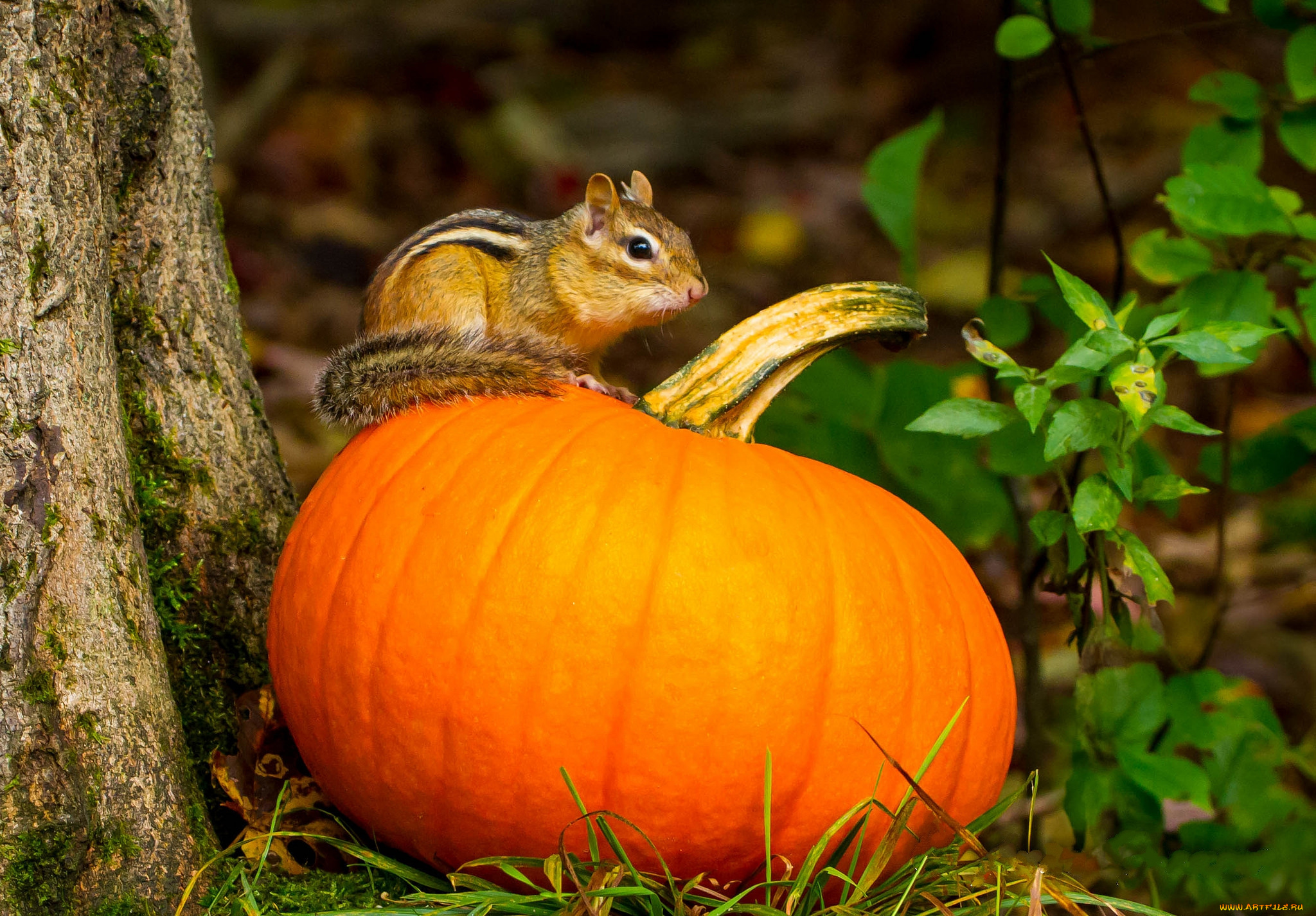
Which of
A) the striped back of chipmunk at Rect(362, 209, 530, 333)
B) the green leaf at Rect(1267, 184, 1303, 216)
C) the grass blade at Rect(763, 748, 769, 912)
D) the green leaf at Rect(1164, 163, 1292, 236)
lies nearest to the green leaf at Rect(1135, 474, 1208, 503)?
the green leaf at Rect(1164, 163, 1292, 236)

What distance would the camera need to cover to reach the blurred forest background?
4.19 meters

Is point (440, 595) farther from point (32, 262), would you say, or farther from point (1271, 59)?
point (1271, 59)

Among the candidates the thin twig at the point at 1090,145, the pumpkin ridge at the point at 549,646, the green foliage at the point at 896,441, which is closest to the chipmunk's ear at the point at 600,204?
the green foliage at the point at 896,441

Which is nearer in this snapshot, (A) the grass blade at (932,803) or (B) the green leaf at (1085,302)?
(A) the grass blade at (932,803)

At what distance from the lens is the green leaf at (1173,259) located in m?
2.25

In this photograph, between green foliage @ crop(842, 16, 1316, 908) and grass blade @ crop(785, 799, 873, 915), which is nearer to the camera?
grass blade @ crop(785, 799, 873, 915)

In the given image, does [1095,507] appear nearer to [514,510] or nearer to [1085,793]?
[1085,793]

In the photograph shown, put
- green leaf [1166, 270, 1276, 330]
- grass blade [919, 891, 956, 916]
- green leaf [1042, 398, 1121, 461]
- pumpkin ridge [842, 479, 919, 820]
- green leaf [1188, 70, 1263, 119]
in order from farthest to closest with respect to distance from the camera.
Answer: green leaf [1188, 70, 1263, 119], green leaf [1166, 270, 1276, 330], green leaf [1042, 398, 1121, 461], pumpkin ridge [842, 479, 919, 820], grass blade [919, 891, 956, 916]

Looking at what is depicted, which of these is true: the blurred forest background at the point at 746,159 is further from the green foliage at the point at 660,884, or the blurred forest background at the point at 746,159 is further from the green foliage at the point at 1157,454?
the green foliage at the point at 660,884

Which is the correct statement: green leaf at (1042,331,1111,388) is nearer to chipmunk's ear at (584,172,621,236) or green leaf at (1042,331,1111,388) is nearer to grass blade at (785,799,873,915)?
grass blade at (785,799,873,915)

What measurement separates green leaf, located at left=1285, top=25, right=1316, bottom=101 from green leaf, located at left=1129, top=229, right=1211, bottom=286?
13.0 inches

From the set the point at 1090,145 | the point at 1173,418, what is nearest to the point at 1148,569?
the point at 1173,418

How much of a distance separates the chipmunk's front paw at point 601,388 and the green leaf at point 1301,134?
139 centimetres

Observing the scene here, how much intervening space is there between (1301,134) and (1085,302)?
833 millimetres
